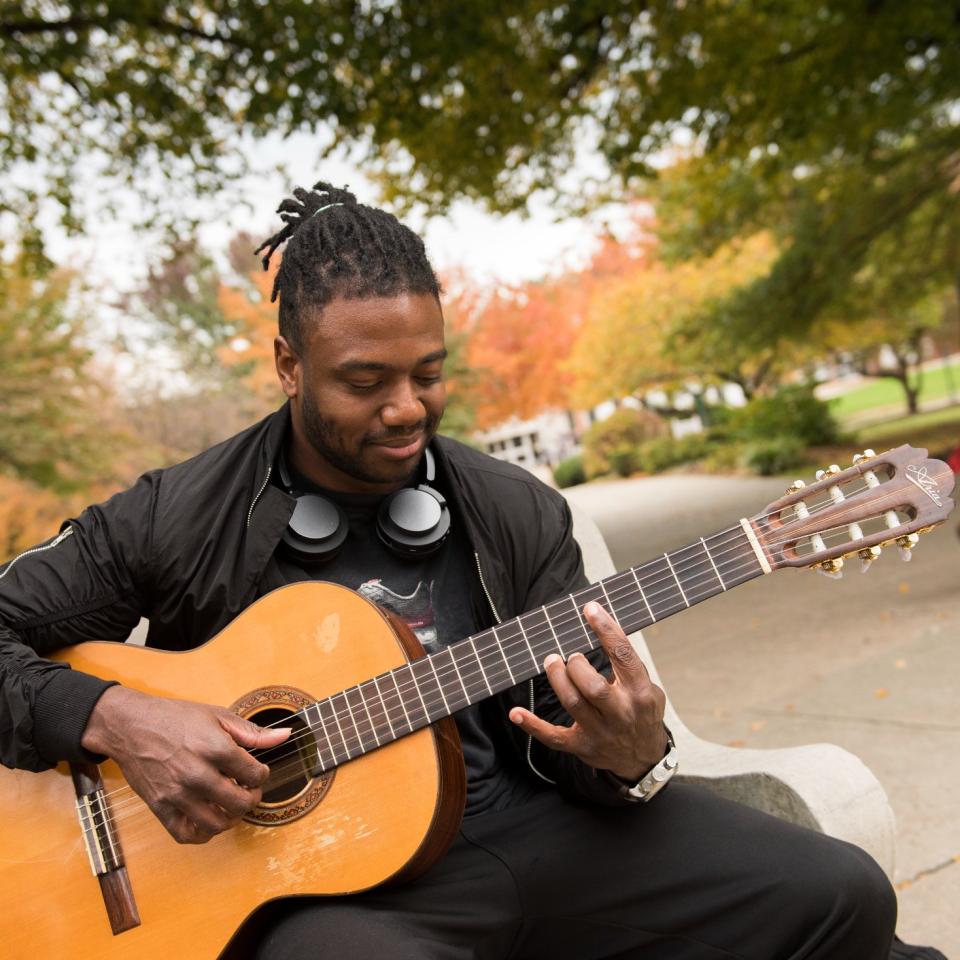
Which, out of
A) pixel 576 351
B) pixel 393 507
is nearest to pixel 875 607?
pixel 393 507

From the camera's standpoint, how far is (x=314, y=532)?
2375 mm

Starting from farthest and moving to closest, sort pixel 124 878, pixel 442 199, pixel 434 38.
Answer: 1. pixel 442 199
2. pixel 434 38
3. pixel 124 878

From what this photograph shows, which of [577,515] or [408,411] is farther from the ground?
[408,411]

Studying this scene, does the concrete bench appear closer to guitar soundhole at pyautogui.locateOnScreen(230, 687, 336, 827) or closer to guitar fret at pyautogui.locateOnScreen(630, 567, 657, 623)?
guitar fret at pyautogui.locateOnScreen(630, 567, 657, 623)

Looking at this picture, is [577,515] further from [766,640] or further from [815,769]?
[766,640]

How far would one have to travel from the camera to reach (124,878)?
82.1 inches

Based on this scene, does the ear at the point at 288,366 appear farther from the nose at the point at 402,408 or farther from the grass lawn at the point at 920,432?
the grass lawn at the point at 920,432

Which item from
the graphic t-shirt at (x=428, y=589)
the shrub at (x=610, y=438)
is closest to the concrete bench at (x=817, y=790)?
the graphic t-shirt at (x=428, y=589)

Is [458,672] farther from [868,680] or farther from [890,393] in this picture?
[890,393]

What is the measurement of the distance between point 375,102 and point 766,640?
6.04 meters

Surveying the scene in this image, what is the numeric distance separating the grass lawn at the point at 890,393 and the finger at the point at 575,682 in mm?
33328

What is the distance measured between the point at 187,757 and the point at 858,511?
4.81ft

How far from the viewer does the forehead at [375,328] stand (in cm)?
227

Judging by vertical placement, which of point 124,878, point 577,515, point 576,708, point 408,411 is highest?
point 408,411
